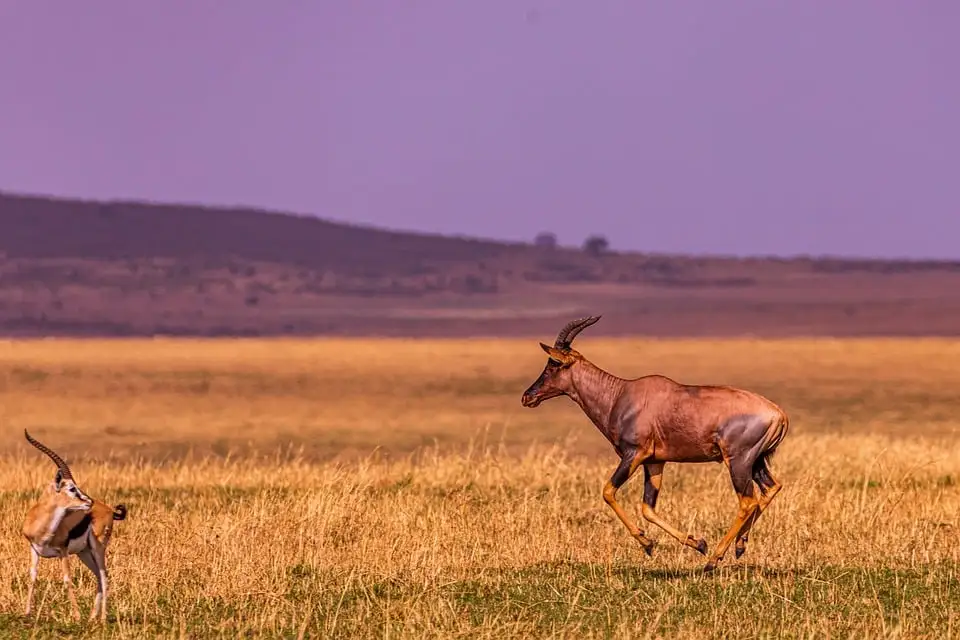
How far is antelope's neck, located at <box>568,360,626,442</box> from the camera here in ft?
46.3

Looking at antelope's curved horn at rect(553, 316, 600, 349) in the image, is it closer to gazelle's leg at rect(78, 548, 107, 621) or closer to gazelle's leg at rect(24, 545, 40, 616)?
gazelle's leg at rect(78, 548, 107, 621)

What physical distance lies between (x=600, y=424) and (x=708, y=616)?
278cm

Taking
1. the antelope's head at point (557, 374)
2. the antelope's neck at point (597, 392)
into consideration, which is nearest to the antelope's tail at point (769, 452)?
the antelope's neck at point (597, 392)

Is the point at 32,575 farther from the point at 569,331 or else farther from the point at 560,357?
the point at 569,331

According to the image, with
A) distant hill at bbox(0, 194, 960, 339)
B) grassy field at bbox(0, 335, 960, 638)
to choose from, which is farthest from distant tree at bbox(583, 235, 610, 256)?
grassy field at bbox(0, 335, 960, 638)

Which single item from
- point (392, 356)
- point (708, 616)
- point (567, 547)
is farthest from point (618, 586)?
point (392, 356)

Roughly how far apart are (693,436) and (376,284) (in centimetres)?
9460

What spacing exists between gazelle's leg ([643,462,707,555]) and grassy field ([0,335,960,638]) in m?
0.28

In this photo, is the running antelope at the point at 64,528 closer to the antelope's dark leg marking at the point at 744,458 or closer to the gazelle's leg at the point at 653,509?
the gazelle's leg at the point at 653,509

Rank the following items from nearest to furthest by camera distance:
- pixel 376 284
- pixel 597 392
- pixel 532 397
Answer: pixel 597 392 < pixel 532 397 < pixel 376 284

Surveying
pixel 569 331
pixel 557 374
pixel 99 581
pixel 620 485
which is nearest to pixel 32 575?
pixel 99 581

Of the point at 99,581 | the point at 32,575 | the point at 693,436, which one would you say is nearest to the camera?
the point at 32,575

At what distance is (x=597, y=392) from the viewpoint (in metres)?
14.2

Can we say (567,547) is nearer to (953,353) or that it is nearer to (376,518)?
(376,518)
